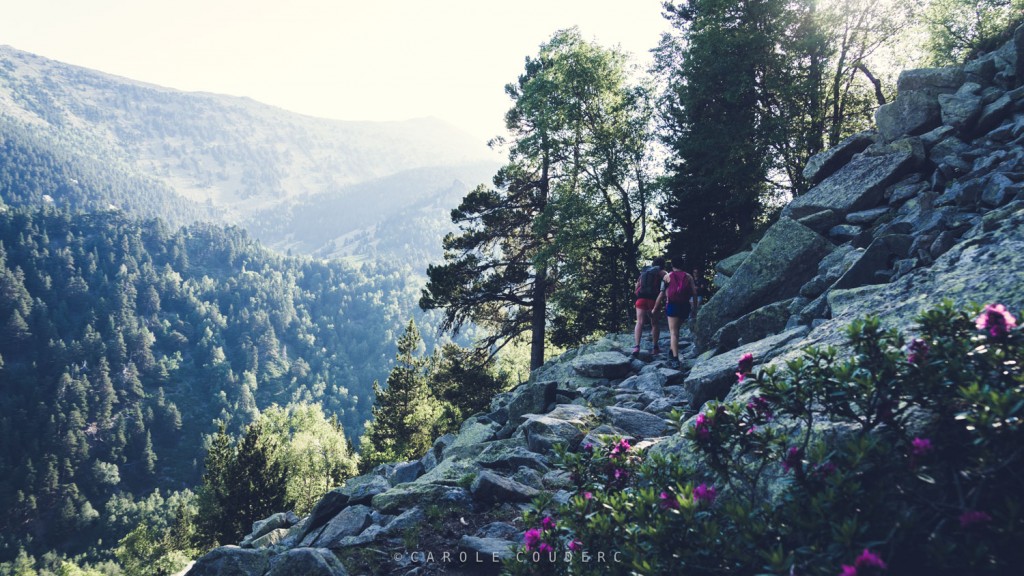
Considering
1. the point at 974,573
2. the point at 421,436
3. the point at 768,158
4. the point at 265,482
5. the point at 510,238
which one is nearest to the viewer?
the point at 974,573

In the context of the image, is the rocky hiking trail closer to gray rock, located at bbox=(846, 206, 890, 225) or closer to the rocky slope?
the rocky slope

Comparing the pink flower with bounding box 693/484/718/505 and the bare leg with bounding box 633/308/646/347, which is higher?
the bare leg with bounding box 633/308/646/347

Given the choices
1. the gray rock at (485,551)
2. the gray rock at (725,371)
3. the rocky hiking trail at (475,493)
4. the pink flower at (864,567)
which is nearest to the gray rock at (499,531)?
the rocky hiking trail at (475,493)

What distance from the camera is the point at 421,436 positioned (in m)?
45.5

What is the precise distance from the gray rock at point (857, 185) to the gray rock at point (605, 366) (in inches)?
234

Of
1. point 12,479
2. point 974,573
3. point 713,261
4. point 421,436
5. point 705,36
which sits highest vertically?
point 705,36

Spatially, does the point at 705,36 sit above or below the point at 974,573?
above

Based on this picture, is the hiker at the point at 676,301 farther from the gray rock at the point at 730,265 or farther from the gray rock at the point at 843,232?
the gray rock at the point at 843,232

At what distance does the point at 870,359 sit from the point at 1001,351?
71 cm

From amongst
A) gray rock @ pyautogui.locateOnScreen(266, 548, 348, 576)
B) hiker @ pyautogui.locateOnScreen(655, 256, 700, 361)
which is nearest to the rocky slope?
gray rock @ pyautogui.locateOnScreen(266, 548, 348, 576)

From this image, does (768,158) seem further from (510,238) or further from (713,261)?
(510,238)

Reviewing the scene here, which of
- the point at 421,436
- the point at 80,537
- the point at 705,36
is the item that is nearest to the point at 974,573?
the point at 705,36

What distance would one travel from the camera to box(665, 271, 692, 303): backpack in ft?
44.8

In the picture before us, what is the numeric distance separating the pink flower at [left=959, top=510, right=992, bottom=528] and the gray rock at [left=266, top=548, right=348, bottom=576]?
5.62 m
